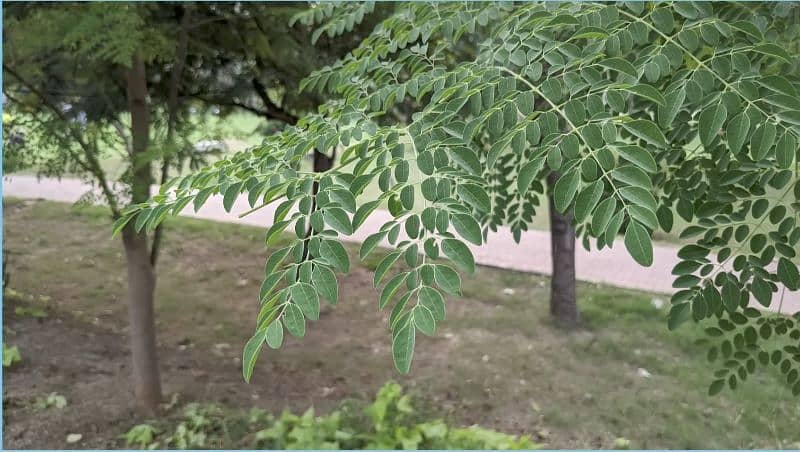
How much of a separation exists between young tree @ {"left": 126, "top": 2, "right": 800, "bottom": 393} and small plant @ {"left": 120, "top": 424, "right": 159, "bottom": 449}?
1.81m

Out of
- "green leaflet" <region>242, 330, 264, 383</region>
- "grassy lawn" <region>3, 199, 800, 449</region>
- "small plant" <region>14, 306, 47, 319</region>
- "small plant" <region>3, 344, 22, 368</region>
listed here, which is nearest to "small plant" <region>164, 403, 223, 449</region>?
"grassy lawn" <region>3, 199, 800, 449</region>

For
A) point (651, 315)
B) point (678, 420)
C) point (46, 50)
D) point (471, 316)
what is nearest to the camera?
point (46, 50)

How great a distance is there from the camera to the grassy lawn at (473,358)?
284cm

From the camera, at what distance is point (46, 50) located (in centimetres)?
263

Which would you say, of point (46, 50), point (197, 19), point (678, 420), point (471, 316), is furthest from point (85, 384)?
point (678, 420)

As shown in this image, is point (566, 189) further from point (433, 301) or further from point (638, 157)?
point (433, 301)

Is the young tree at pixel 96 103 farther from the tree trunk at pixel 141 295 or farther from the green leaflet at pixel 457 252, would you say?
the green leaflet at pixel 457 252

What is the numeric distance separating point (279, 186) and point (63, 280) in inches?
161

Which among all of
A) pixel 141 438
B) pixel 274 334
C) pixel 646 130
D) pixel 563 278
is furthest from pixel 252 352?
pixel 563 278

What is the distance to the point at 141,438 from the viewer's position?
8.48ft

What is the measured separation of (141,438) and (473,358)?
5.20ft

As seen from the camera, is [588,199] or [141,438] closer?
[588,199]

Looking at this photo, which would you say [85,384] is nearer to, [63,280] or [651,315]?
[63,280]

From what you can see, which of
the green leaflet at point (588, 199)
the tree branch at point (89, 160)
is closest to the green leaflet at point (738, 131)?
the green leaflet at point (588, 199)
